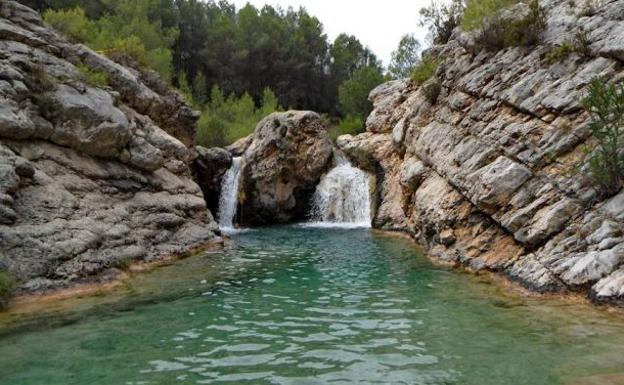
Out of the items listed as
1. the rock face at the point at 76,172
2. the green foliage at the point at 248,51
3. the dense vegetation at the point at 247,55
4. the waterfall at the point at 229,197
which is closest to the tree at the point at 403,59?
the dense vegetation at the point at 247,55

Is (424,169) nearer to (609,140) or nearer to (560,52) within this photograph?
(560,52)

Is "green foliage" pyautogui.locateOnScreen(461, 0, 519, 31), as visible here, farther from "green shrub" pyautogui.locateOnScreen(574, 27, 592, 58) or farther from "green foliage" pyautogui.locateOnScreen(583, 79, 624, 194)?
"green foliage" pyautogui.locateOnScreen(583, 79, 624, 194)

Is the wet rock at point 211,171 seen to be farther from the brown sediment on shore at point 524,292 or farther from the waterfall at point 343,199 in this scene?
the brown sediment on shore at point 524,292

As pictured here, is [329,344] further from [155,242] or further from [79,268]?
[155,242]

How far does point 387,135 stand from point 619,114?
19.9 metres

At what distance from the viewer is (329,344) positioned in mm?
9055

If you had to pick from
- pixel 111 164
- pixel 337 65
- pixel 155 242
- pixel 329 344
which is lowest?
pixel 329 344

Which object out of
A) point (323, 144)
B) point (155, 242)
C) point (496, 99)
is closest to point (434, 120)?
point (496, 99)

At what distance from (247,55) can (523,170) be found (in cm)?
5115

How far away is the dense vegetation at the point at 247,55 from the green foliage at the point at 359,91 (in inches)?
4.5

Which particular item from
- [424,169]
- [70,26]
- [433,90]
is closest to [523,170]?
[424,169]

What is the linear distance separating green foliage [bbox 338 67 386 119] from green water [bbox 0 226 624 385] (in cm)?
4369

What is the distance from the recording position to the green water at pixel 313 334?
777 cm

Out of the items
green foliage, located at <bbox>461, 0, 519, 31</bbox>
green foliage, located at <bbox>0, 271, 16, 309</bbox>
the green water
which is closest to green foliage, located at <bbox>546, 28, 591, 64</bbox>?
green foliage, located at <bbox>461, 0, 519, 31</bbox>
